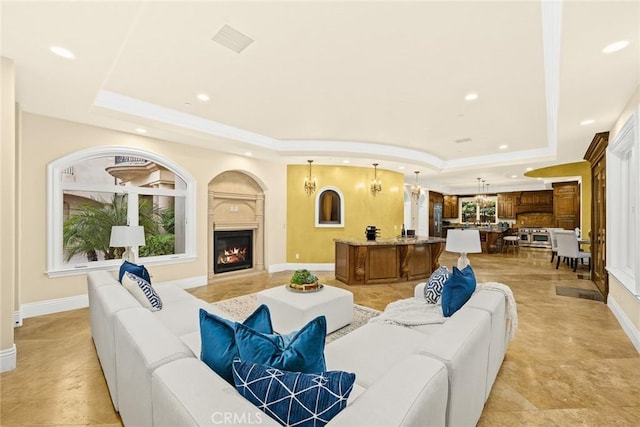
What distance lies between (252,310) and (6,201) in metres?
2.74

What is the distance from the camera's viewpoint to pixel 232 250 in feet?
21.4

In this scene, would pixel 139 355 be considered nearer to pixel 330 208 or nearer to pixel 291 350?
pixel 291 350

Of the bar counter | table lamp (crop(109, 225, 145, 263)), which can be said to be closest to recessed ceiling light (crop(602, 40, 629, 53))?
the bar counter

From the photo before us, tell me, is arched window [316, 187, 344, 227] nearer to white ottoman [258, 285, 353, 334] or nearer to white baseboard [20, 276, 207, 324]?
white ottoman [258, 285, 353, 334]

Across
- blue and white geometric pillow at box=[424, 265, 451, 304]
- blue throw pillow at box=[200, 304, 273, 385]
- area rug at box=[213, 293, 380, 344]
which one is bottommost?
area rug at box=[213, 293, 380, 344]

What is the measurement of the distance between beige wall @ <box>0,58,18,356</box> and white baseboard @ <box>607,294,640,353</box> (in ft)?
19.2

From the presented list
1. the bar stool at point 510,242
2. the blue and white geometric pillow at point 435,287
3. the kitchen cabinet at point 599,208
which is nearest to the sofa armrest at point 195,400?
the blue and white geometric pillow at point 435,287

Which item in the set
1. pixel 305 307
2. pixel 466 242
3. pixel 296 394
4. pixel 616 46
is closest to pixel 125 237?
pixel 305 307

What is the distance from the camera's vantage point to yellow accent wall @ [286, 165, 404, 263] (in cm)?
723

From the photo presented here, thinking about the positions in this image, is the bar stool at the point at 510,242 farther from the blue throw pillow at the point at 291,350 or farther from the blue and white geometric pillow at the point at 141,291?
the blue throw pillow at the point at 291,350

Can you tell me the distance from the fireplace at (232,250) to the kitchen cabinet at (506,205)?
11.0m

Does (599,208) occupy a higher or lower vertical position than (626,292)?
higher

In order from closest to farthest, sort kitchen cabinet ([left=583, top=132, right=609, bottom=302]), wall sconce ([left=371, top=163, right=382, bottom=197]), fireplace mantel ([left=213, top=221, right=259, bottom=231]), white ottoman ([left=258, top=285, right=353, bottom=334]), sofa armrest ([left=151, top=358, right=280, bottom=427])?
sofa armrest ([left=151, top=358, right=280, bottom=427]), white ottoman ([left=258, top=285, right=353, bottom=334]), kitchen cabinet ([left=583, top=132, right=609, bottom=302]), fireplace mantel ([left=213, top=221, right=259, bottom=231]), wall sconce ([left=371, top=163, right=382, bottom=197])

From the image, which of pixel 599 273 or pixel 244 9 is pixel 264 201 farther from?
pixel 599 273
